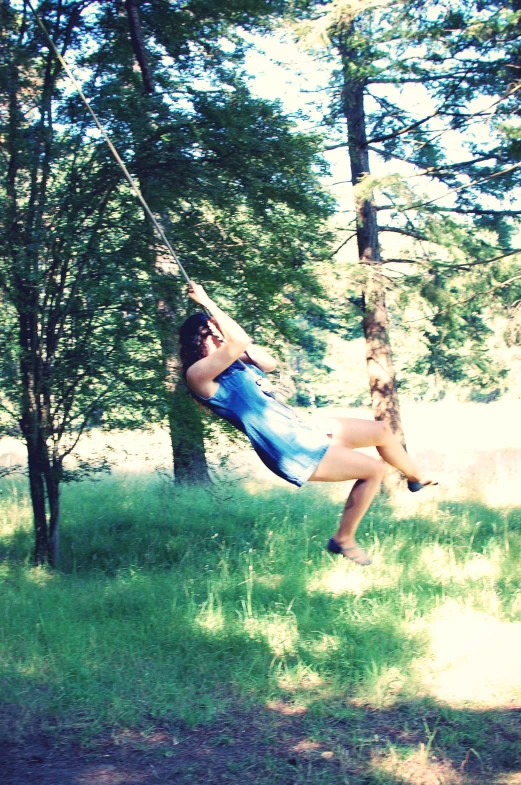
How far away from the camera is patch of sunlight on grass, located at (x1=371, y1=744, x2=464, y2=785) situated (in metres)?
3.96

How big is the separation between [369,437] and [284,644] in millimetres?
1894

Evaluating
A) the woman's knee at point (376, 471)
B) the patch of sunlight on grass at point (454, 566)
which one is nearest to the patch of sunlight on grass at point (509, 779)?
the woman's knee at point (376, 471)

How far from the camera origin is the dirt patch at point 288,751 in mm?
4020

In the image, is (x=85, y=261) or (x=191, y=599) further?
(x=85, y=261)

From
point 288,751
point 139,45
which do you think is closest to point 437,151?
point 139,45

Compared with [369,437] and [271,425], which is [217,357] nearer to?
[271,425]

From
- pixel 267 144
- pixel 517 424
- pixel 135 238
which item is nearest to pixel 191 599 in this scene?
pixel 135 238

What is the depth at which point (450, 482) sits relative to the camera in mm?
12805

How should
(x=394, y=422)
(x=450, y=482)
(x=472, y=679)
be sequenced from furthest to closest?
1. (x=394, y=422)
2. (x=450, y=482)
3. (x=472, y=679)

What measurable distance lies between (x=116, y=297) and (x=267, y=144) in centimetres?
221

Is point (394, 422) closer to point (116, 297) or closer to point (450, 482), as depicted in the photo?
point (450, 482)

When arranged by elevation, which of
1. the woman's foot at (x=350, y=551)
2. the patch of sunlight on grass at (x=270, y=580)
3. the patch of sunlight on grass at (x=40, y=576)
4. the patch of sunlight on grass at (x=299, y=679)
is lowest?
the patch of sunlight on grass at (x=299, y=679)

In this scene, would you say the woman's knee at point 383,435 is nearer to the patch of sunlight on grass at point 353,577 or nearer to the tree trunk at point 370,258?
the patch of sunlight on grass at point 353,577

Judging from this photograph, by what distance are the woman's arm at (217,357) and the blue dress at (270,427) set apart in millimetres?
84
